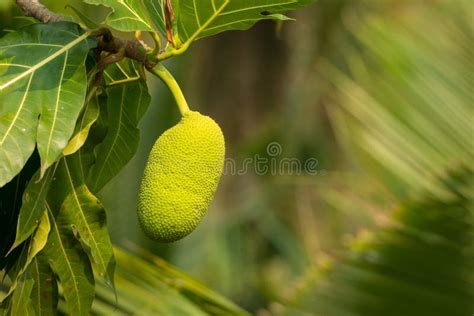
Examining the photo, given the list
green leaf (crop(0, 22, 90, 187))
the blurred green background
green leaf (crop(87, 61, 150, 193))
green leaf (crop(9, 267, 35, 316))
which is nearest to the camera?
green leaf (crop(0, 22, 90, 187))

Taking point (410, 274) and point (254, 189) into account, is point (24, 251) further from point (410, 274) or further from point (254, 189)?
point (254, 189)

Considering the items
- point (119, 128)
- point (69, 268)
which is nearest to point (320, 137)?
point (119, 128)

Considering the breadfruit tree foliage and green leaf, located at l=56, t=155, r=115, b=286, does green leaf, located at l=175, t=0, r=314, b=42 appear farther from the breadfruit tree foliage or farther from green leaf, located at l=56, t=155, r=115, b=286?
green leaf, located at l=56, t=155, r=115, b=286

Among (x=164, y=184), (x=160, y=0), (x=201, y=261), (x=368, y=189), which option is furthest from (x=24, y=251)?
(x=201, y=261)

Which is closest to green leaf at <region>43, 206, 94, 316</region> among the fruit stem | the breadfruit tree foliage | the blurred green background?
the breadfruit tree foliage

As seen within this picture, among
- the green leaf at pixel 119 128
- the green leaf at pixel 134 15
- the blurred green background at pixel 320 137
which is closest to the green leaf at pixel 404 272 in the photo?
the blurred green background at pixel 320 137

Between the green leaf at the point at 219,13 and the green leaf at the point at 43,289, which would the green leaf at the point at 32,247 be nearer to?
the green leaf at the point at 43,289
